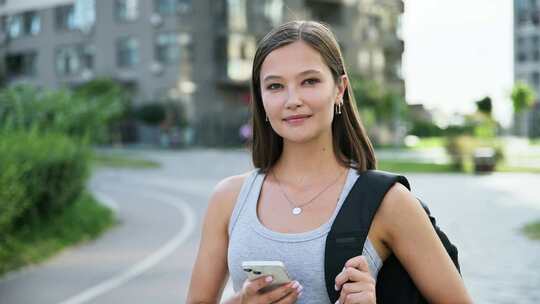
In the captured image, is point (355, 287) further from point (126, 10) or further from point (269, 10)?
point (126, 10)

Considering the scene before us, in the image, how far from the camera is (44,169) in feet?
45.5

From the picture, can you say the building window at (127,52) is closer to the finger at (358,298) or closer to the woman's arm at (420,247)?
the woman's arm at (420,247)

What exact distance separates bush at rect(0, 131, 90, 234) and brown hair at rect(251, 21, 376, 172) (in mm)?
9008

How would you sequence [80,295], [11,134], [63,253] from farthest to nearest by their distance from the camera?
[11,134] → [63,253] → [80,295]

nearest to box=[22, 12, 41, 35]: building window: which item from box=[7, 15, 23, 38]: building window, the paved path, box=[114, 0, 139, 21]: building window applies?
box=[7, 15, 23, 38]: building window

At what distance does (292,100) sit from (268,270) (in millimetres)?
545

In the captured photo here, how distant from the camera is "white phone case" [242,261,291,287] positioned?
6.90 ft

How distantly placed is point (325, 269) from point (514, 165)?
32597 millimetres

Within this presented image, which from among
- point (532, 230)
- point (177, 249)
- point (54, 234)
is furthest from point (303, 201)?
point (54, 234)

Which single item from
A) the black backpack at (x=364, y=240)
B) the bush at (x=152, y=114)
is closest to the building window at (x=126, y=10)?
the bush at (x=152, y=114)

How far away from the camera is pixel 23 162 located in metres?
12.9

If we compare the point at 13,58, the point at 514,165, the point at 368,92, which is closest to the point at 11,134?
the point at 514,165

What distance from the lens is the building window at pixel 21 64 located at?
6069 cm

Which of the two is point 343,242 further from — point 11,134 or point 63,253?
point 11,134
